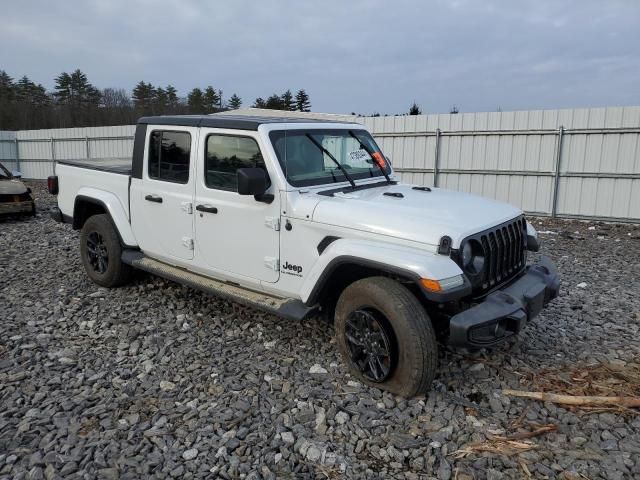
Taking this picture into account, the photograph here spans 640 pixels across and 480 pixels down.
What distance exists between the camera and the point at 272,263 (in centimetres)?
414

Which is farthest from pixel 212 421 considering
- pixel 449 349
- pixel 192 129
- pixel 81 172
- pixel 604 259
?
pixel 604 259

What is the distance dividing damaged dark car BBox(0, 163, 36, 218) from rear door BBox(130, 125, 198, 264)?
22.1ft

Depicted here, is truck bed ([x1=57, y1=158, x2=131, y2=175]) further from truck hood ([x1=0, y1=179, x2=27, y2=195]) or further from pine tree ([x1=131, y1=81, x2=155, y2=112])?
pine tree ([x1=131, y1=81, x2=155, y2=112])

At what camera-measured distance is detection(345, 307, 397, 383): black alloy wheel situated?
11.4 ft

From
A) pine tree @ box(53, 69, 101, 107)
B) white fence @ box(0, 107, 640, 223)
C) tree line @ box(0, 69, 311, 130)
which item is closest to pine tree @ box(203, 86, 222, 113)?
tree line @ box(0, 69, 311, 130)

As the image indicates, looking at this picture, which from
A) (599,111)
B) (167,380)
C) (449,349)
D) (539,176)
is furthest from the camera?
(539,176)

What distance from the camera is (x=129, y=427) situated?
3227 mm

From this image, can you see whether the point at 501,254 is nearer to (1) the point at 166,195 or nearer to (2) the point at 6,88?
(1) the point at 166,195

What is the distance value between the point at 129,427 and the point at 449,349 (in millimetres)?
2597

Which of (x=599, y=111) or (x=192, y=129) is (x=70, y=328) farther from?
(x=599, y=111)

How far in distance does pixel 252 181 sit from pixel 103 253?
2.86 m

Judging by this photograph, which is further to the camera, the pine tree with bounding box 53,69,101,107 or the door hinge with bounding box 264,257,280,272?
the pine tree with bounding box 53,69,101,107

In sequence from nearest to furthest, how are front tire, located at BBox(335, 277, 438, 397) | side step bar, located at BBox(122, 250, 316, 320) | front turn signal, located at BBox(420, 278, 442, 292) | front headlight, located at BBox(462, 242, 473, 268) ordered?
front turn signal, located at BBox(420, 278, 442, 292), front tire, located at BBox(335, 277, 438, 397), front headlight, located at BBox(462, 242, 473, 268), side step bar, located at BBox(122, 250, 316, 320)

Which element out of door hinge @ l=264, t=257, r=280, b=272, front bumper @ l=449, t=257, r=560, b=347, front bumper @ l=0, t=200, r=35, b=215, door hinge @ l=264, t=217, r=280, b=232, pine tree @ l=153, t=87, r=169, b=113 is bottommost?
front bumper @ l=0, t=200, r=35, b=215
